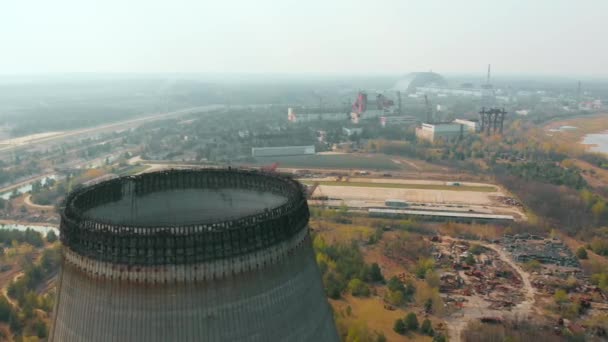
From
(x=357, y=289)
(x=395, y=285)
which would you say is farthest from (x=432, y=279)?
(x=357, y=289)

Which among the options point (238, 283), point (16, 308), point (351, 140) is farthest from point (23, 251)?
point (351, 140)

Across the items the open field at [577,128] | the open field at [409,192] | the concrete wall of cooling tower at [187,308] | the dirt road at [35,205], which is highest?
the concrete wall of cooling tower at [187,308]

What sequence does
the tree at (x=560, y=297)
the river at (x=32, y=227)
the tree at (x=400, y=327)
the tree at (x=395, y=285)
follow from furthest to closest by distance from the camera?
the river at (x=32, y=227), the tree at (x=395, y=285), the tree at (x=560, y=297), the tree at (x=400, y=327)

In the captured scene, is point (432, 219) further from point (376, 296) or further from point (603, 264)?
point (376, 296)

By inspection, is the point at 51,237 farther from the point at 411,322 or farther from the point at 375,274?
the point at 411,322

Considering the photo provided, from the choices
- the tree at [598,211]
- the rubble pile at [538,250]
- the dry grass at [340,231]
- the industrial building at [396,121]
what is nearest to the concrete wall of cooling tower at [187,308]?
the dry grass at [340,231]

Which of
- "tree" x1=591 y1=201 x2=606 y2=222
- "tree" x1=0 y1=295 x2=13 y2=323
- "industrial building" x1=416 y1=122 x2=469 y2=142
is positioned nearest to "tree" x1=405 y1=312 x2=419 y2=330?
"tree" x1=0 y1=295 x2=13 y2=323

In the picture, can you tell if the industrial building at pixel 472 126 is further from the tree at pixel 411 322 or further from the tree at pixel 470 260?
the tree at pixel 411 322
